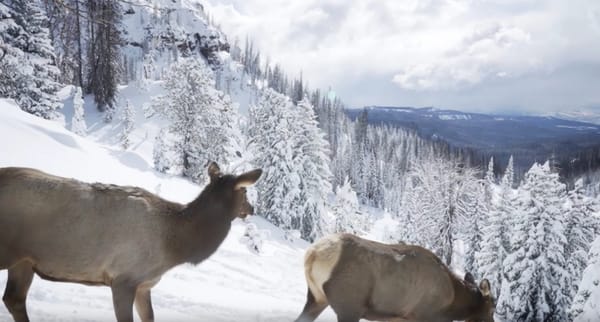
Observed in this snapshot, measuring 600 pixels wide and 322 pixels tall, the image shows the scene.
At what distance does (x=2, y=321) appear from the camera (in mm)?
4523

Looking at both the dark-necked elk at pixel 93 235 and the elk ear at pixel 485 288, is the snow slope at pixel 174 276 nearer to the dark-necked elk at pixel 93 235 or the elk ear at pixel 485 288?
the dark-necked elk at pixel 93 235

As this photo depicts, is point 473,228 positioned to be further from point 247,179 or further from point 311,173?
point 247,179

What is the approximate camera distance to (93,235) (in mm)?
3717

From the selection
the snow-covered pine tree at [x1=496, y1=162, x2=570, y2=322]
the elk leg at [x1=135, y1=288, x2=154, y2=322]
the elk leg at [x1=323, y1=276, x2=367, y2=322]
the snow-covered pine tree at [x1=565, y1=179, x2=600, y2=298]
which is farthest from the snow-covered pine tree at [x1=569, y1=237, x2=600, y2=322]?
the snow-covered pine tree at [x1=565, y1=179, x2=600, y2=298]

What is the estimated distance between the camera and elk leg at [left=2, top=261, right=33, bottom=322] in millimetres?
3844

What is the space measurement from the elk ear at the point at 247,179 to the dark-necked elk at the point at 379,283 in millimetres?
1270

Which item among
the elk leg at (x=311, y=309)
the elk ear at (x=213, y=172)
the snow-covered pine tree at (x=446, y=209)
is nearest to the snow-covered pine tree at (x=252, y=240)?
the elk leg at (x=311, y=309)

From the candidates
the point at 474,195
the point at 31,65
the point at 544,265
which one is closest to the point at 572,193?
the point at 544,265

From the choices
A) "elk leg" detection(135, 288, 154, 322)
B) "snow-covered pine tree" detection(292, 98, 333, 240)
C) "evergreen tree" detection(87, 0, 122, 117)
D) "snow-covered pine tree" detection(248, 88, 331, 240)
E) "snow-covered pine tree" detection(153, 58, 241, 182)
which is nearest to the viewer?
"elk leg" detection(135, 288, 154, 322)

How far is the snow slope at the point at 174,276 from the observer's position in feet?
21.9

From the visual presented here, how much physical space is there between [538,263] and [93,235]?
1180 inches

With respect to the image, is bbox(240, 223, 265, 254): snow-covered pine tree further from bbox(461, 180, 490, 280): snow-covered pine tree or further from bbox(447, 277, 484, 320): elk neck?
bbox(461, 180, 490, 280): snow-covered pine tree

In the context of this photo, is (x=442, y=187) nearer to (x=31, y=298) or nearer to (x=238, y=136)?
(x=238, y=136)

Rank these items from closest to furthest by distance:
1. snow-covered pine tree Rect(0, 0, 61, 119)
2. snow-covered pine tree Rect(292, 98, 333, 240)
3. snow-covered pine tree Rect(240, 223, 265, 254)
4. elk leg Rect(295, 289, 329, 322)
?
elk leg Rect(295, 289, 329, 322) → snow-covered pine tree Rect(240, 223, 265, 254) → snow-covered pine tree Rect(0, 0, 61, 119) → snow-covered pine tree Rect(292, 98, 333, 240)
